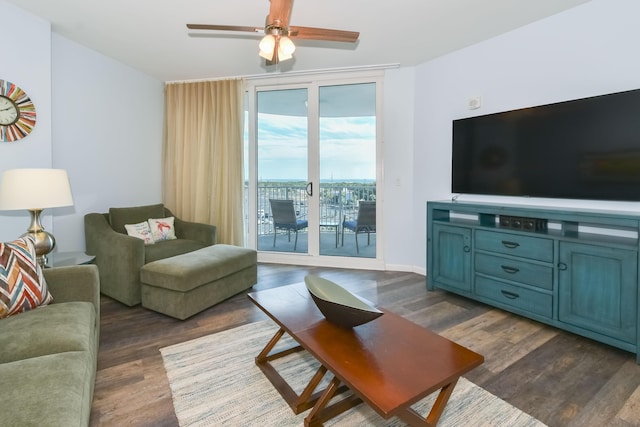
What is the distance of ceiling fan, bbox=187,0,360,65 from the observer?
1.87 m

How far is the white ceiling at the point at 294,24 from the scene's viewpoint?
8.21ft

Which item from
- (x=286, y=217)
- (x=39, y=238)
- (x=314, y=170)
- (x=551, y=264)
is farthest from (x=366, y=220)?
(x=39, y=238)

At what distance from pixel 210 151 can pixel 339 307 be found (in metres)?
3.37

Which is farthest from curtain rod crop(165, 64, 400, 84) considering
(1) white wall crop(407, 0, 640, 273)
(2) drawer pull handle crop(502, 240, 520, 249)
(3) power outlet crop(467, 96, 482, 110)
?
(2) drawer pull handle crop(502, 240, 520, 249)

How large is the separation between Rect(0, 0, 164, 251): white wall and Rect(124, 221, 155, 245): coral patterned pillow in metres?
0.53

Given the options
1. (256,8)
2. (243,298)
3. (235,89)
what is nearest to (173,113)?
(235,89)

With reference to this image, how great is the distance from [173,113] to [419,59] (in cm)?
313

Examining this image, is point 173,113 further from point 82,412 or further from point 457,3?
point 82,412

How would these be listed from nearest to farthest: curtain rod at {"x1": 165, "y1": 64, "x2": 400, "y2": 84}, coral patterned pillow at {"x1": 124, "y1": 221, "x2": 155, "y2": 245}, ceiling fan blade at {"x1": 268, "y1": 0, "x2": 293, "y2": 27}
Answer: ceiling fan blade at {"x1": 268, "y1": 0, "x2": 293, "y2": 27}
coral patterned pillow at {"x1": 124, "y1": 221, "x2": 155, "y2": 245}
curtain rod at {"x1": 165, "y1": 64, "x2": 400, "y2": 84}

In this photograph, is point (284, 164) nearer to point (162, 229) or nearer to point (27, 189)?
point (162, 229)

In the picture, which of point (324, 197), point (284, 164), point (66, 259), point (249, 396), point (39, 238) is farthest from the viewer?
point (284, 164)

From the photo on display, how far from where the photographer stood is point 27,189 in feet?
7.05

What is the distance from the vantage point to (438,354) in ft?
4.34

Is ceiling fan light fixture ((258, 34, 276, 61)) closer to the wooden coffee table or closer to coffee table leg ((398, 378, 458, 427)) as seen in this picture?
the wooden coffee table
